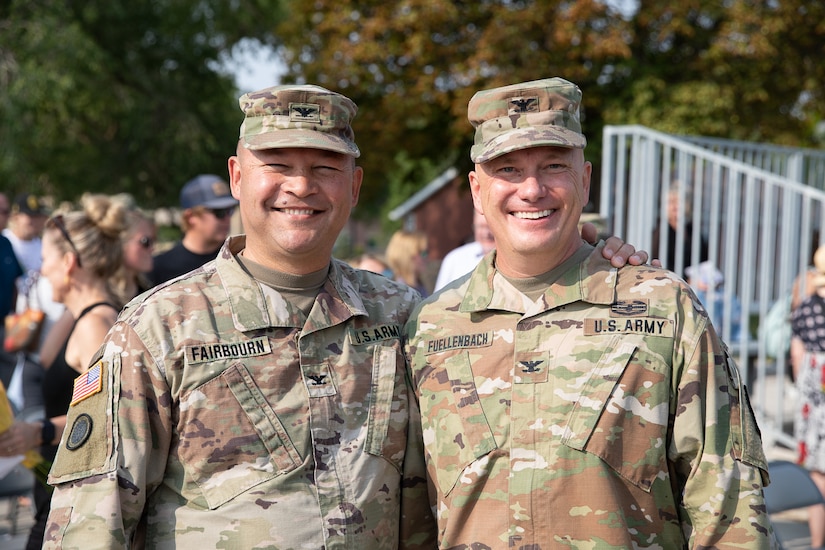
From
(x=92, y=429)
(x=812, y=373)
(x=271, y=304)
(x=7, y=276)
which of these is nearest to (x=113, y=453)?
(x=92, y=429)

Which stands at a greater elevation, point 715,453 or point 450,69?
point 450,69

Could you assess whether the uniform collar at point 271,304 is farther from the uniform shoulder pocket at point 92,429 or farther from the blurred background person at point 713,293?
the blurred background person at point 713,293

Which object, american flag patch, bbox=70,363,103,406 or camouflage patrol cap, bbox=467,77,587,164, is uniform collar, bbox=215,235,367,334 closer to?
american flag patch, bbox=70,363,103,406

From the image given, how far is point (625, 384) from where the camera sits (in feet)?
8.14

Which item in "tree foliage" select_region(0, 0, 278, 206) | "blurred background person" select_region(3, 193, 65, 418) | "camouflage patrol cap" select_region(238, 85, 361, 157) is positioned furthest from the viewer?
"tree foliage" select_region(0, 0, 278, 206)

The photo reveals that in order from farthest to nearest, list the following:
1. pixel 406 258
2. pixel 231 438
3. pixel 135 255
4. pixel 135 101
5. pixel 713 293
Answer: pixel 135 101, pixel 406 258, pixel 713 293, pixel 135 255, pixel 231 438

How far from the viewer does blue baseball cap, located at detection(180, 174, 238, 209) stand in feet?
19.5

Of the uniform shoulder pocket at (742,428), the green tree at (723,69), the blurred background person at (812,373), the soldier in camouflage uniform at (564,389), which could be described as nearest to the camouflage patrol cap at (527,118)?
the soldier in camouflage uniform at (564,389)

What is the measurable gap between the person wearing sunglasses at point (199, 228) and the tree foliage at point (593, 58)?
9824mm

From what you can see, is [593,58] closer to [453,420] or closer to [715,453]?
[453,420]

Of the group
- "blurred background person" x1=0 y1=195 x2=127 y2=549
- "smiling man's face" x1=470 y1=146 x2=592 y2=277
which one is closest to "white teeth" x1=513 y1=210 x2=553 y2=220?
"smiling man's face" x1=470 y1=146 x2=592 y2=277

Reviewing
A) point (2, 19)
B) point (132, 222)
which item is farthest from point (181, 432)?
point (2, 19)

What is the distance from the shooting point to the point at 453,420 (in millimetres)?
2631

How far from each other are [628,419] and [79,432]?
4.79 ft
